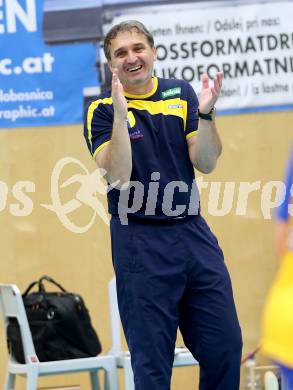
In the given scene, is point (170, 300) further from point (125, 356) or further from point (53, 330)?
point (53, 330)

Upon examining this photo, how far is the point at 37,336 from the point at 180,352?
820 millimetres

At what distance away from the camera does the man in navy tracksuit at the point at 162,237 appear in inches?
155

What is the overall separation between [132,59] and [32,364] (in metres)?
2.10

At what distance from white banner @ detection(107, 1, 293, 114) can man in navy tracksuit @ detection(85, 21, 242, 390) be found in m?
2.38

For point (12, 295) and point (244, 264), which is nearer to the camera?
point (12, 295)

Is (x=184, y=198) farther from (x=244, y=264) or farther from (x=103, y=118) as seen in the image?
(x=244, y=264)

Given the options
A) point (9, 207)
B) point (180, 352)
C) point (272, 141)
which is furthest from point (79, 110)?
point (180, 352)

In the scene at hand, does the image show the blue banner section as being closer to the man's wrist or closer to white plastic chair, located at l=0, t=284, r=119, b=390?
white plastic chair, located at l=0, t=284, r=119, b=390

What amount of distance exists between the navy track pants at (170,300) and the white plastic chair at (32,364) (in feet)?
4.83

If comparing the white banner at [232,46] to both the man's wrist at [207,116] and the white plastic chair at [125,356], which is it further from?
the man's wrist at [207,116]

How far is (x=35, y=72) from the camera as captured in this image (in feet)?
20.8

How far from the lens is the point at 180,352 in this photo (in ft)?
17.9

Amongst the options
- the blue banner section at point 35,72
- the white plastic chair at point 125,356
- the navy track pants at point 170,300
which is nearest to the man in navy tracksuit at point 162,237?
the navy track pants at point 170,300

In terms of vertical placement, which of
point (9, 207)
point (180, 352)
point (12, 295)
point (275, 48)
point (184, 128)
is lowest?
point (180, 352)
